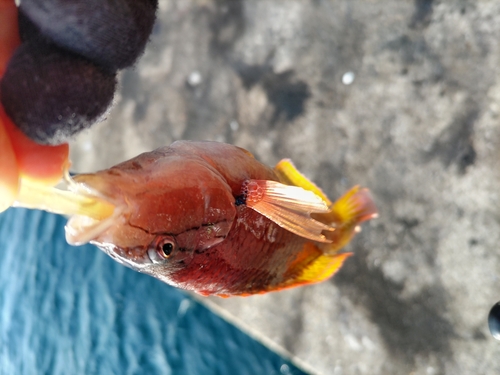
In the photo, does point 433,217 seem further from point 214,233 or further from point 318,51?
point 214,233

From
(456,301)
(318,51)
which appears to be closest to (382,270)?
(456,301)

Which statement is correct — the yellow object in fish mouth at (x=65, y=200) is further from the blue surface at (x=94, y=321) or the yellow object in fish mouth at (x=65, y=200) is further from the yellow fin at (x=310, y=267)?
the blue surface at (x=94, y=321)

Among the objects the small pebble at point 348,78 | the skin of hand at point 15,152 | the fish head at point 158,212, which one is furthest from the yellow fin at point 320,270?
the small pebble at point 348,78

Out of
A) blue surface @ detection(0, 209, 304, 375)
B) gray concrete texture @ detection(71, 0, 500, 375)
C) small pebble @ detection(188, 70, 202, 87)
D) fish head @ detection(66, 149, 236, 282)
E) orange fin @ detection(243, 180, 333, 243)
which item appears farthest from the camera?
small pebble @ detection(188, 70, 202, 87)

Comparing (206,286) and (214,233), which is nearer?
(214,233)

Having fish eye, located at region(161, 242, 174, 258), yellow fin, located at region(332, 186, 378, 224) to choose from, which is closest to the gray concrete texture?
yellow fin, located at region(332, 186, 378, 224)

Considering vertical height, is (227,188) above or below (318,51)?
below

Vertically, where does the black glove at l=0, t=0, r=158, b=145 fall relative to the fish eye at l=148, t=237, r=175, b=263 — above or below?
above

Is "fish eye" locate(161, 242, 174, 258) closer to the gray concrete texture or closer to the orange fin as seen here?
the orange fin
